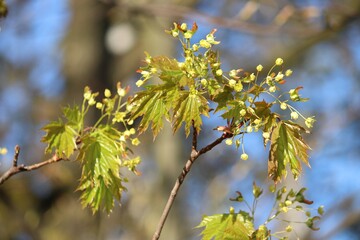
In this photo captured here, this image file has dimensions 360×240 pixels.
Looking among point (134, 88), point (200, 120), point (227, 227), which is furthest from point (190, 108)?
point (134, 88)

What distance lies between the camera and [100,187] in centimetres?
136

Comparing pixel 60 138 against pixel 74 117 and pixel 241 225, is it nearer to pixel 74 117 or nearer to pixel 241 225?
pixel 74 117

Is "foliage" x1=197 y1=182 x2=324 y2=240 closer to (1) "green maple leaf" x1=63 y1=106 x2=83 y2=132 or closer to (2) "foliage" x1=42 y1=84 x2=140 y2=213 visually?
(2) "foliage" x1=42 y1=84 x2=140 y2=213

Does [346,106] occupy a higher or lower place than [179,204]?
higher

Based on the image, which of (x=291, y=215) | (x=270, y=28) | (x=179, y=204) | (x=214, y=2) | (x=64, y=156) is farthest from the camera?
(x=214, y=2)

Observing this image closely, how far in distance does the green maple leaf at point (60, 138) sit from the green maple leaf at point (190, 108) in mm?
272

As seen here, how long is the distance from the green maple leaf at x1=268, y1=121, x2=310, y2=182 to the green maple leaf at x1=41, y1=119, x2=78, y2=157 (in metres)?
0.44

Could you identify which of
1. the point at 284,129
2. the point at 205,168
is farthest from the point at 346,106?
the point at 284,129

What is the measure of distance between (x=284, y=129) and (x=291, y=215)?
4796mm

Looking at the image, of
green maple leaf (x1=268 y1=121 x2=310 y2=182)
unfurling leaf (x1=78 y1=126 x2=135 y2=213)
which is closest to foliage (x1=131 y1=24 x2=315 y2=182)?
green maple leaf (x1=268 y1=121 x2=310 y2=182)

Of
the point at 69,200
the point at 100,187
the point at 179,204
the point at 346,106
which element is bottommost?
the point at 100,187

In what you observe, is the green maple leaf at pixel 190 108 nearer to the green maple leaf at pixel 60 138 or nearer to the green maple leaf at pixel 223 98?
the green maple leaf at pixel 223 98

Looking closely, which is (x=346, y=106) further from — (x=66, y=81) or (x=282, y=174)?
(x=282, y=174)

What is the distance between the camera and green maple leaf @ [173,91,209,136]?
1203 mm
